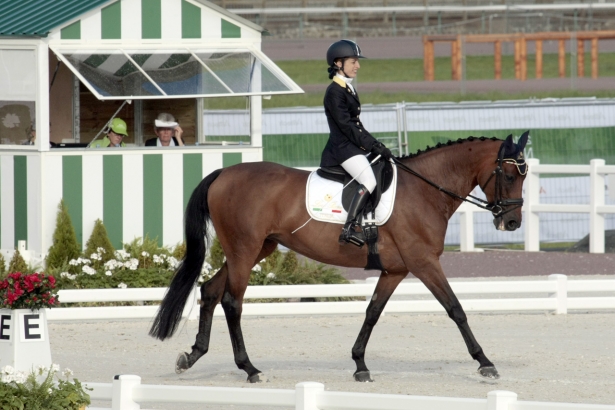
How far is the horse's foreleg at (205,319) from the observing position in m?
8.84

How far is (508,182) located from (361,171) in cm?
112

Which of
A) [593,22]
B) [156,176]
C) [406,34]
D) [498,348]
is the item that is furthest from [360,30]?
[498,348]

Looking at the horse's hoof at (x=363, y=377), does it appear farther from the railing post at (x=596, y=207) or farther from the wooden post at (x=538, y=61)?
the wooden post at (x=538, y=61)

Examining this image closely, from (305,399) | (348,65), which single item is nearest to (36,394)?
(305,399)

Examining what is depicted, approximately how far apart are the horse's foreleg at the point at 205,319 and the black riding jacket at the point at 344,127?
4.30ft

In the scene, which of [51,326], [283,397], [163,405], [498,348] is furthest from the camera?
[51,326]

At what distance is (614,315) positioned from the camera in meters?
12.3

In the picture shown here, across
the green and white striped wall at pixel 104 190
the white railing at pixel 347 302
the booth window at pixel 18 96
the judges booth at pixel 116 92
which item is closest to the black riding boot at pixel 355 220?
the white railing at pixel 347 302

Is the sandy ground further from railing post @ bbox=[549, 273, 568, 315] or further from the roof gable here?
the roof gable

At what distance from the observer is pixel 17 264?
11906mm

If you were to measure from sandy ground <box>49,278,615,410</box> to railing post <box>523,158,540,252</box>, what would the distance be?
4.69 meters

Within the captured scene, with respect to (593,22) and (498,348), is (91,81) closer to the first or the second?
(498,348)

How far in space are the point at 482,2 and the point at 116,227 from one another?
27.6 meters

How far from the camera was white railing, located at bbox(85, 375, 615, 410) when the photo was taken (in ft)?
18.6
